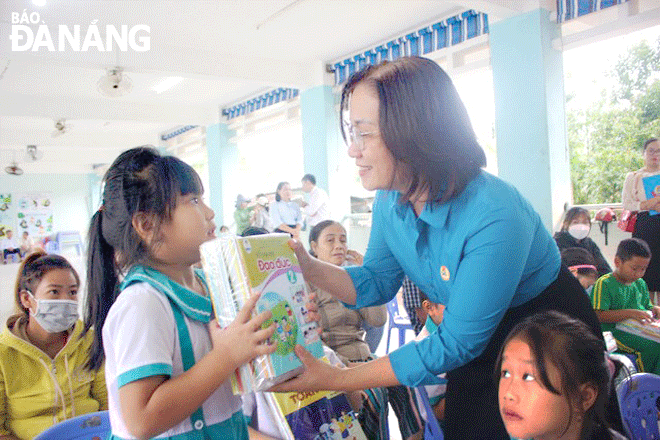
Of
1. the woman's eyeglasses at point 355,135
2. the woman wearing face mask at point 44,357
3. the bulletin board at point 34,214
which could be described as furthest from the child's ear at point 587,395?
Answer: the bulletin board at point 34,214

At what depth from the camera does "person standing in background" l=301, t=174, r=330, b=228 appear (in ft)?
22.3

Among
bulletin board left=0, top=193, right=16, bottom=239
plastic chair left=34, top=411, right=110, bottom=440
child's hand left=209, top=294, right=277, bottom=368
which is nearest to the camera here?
child's hand left=209, top=294, right=277, bottom=368

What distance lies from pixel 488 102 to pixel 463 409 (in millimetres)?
4660

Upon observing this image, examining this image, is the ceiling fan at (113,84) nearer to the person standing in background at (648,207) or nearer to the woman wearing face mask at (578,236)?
the woman wearing face mask at (578,236)

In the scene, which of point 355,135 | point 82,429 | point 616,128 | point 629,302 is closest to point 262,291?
point 355,135

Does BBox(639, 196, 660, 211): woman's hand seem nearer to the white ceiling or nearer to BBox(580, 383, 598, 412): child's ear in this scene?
the white ceiling

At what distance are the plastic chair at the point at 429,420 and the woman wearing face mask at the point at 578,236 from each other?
7.83ft

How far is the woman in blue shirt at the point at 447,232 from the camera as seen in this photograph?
1.00m

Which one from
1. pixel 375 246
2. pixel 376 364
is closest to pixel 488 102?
pixel 375 246

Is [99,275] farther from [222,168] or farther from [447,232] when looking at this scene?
[222,168]

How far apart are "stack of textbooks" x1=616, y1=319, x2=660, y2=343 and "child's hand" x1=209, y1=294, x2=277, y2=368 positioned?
232 cm

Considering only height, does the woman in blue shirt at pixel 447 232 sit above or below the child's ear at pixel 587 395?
above

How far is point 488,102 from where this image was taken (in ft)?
17.7

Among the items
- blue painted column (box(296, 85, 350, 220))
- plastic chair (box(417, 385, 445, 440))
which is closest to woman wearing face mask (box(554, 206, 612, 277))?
plastic chair (box(417, 385, 445, 440))
